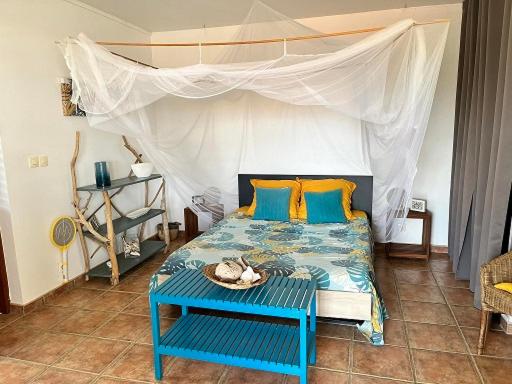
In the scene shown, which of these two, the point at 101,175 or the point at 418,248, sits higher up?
the point at 101,175

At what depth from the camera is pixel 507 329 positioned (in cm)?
253

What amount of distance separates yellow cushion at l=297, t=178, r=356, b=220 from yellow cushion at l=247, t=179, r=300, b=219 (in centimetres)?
5

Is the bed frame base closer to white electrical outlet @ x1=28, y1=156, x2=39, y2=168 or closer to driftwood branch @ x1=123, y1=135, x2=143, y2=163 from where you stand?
white electrical outlet @ x1=28, y1=156, x2=39, y2=168

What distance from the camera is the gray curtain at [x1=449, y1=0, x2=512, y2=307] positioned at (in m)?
2.34

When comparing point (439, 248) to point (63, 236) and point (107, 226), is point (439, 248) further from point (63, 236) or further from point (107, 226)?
point (63, 236)

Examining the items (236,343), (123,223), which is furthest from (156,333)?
(123,223)

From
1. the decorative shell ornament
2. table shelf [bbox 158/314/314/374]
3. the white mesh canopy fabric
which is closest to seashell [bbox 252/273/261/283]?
the decorative shell ornament

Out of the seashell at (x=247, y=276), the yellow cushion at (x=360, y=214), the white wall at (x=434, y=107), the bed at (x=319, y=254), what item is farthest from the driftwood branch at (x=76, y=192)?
the yellow cushion at (x=360, y=214)

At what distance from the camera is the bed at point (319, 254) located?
2.51 metres

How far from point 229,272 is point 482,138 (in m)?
2.07

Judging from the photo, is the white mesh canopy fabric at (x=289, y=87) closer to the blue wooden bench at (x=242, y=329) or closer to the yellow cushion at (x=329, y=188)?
the yellow cushion at (x=329, y=188)

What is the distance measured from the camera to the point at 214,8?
11.6 ft

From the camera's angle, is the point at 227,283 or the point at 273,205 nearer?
the point at 227,283

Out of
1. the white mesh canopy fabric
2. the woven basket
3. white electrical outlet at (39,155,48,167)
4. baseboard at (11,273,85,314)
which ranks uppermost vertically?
A: the white mesh canopy fabric
